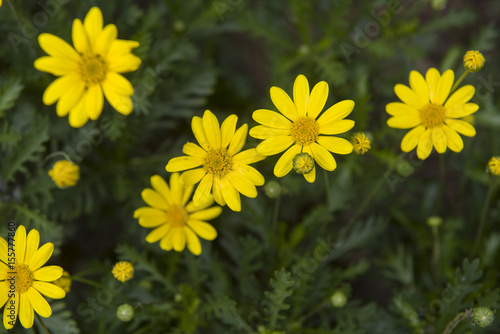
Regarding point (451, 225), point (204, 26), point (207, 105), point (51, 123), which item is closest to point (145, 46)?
point (204, 26)

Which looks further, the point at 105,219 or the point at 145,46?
the point at 105,219

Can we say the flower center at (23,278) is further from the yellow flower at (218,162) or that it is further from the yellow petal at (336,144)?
the yellow petal at (336,144)

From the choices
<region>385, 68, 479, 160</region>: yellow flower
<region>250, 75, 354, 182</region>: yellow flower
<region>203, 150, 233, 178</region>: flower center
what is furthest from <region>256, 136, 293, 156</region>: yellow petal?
<region>385, 68, 479, 160</region>: yellow flower

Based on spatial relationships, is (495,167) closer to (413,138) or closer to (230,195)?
(413,138)

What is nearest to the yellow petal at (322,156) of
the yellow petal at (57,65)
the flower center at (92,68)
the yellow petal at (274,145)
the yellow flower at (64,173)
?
the yellow petal at (274,145)

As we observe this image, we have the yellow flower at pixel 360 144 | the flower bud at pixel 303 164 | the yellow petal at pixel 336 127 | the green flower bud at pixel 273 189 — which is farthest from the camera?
the green flower bud at pixel 273 189

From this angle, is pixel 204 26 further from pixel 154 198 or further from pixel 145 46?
pixel 154 198
